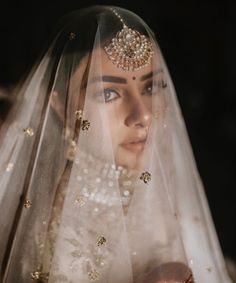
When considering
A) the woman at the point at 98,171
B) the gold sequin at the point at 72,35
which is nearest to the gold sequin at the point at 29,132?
the woman at the point at 98,171

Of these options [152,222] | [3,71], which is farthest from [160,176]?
[3,71]

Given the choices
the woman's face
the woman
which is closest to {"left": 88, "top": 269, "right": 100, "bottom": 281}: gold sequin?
the woman

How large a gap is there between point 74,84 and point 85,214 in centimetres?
27

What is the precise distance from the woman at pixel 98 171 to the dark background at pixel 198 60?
20 cm

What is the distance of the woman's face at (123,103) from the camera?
92 cm

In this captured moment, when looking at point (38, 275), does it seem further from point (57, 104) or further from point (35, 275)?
point (57, 104)

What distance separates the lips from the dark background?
363 mm

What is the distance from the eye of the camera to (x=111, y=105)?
0.95 meters

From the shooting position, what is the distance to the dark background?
1.17 metres

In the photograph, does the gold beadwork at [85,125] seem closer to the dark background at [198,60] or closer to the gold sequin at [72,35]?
the gold sequin at [72,35]

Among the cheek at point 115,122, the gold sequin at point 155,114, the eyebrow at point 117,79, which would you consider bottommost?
the cheek at point 115,122

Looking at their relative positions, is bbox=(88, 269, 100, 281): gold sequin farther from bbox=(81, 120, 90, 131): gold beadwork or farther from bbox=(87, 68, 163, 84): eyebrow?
bbox=(87, 68, 163, 84): eyebrow

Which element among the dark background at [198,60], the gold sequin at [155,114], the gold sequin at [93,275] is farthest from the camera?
the dark background at [198,60]

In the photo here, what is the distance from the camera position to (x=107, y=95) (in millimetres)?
938
